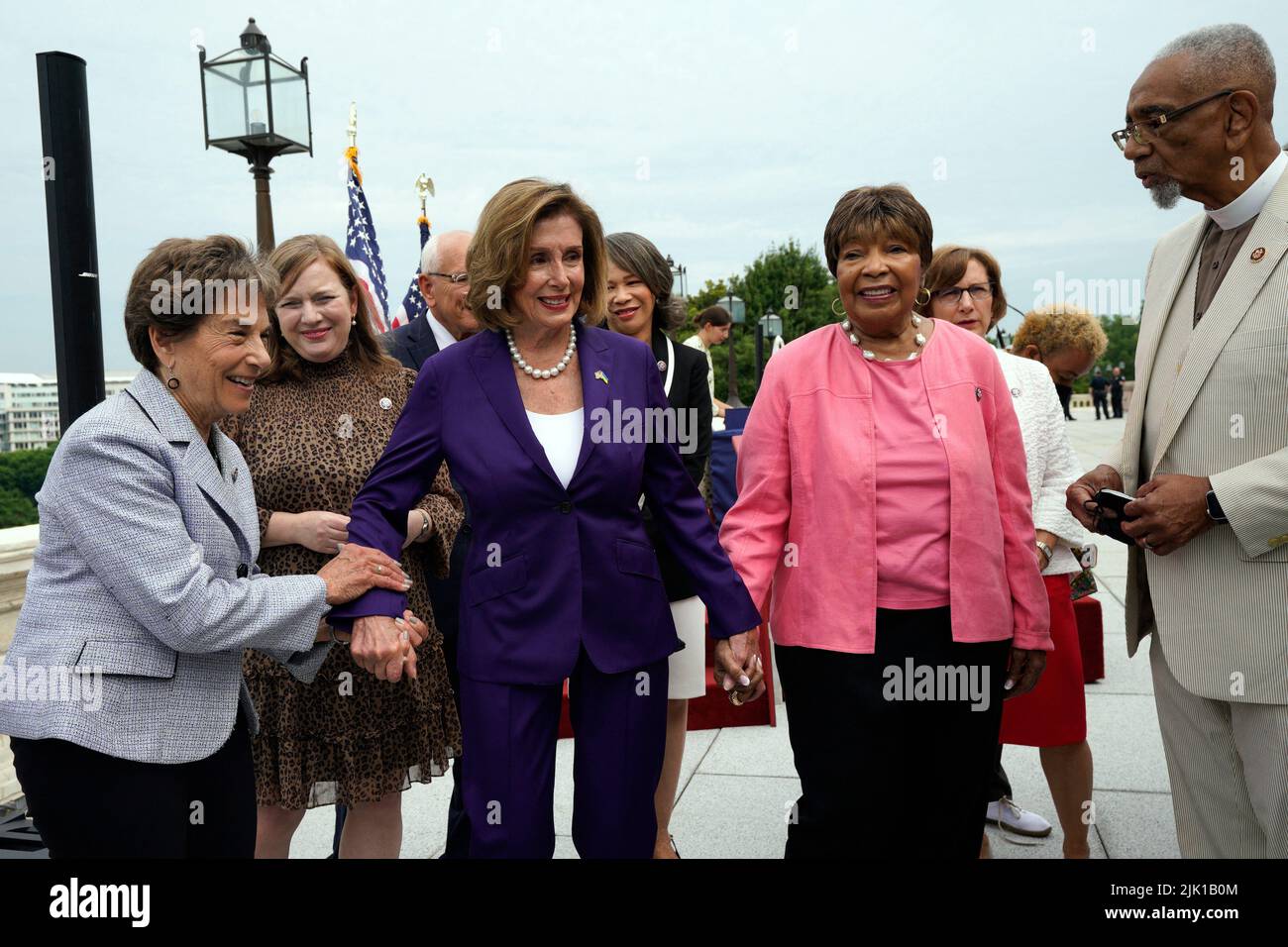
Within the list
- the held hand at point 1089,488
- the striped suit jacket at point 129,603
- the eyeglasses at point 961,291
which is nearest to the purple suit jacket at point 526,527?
the striped suit jacket at point 129,603

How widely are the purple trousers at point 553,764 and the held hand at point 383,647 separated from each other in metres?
0.22

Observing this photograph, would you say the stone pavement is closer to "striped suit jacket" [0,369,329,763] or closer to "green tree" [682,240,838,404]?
"striped suit jacket" [0,369,329,763]

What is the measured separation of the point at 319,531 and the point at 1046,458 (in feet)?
8.40

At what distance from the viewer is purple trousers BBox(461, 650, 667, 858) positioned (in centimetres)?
248

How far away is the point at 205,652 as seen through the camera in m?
2.29

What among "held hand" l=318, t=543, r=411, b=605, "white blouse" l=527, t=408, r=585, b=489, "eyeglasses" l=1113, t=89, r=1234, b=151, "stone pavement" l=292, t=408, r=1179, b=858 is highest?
"eyeglasses" l=1113, t=89, r=1234, b=151

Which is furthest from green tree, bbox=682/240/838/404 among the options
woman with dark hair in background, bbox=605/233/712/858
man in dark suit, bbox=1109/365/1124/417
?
woman with dark hair in background, bbox=605/233/712/858

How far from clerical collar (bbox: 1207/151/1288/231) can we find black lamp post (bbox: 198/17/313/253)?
20.7 feet

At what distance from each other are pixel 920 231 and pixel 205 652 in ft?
7.05

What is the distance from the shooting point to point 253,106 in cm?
725

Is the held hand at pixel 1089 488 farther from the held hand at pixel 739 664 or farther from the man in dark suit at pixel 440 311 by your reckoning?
the man in dark suit at pixel 440 311

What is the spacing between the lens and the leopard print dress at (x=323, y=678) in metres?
3.02
